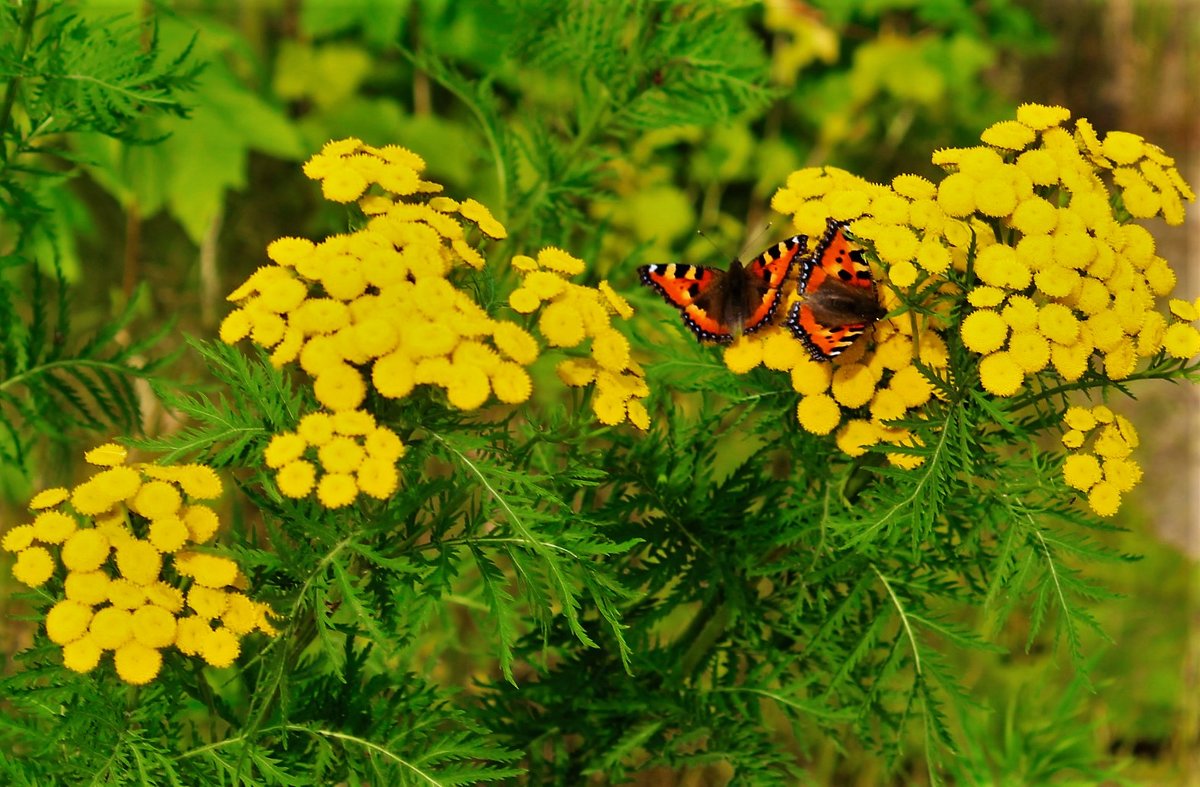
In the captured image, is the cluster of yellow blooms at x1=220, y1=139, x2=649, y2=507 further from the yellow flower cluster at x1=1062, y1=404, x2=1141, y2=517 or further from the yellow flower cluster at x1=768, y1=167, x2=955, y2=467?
the yellow flower cluster at x1=1062, y1=404, x2=1141, y2=517

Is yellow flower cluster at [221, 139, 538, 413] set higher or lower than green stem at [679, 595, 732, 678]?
higher

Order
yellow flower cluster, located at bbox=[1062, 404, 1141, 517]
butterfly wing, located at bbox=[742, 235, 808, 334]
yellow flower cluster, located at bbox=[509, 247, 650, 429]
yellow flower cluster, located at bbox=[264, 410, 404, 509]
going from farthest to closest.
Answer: butterfly wing, located at bbox=[742, 235, 808, 334], yellow flower cluster, located at bbox=[1062, 404, 1141, 517], yellow flower cluster, located at bbox=[509, 247, 650, 429], yellow flower cluster, located at bbox=[264, 410, 404, 509]

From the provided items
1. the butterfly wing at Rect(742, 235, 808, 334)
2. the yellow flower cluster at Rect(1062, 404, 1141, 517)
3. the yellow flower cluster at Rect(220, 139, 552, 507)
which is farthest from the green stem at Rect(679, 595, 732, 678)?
the yellow flower cluster at Rect(220, 139, 552, 507)

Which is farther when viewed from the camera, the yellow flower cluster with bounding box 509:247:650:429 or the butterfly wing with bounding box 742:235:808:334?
the butterfly wing with bounding box 742:235:808:334

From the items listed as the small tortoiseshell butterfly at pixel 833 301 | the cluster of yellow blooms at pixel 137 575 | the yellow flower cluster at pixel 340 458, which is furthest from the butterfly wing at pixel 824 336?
the cluster of yellow blooms at pixel 137 575

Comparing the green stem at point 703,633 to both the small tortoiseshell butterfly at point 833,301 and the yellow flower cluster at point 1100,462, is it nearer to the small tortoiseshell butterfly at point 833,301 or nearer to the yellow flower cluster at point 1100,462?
the small tortoiseshell butterfly at point 833,301

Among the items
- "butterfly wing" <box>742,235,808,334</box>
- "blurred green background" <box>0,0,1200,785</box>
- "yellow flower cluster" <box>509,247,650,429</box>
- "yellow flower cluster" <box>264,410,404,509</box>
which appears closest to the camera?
"yellow flower cluster" <box>264,410,404,509</box>

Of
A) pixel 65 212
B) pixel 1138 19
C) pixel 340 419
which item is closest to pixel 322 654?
pixel 340 419

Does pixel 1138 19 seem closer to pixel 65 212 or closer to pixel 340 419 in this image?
pixel 65 212

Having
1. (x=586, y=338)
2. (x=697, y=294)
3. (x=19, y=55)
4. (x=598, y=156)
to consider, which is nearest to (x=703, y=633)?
(x=697, y=294)
